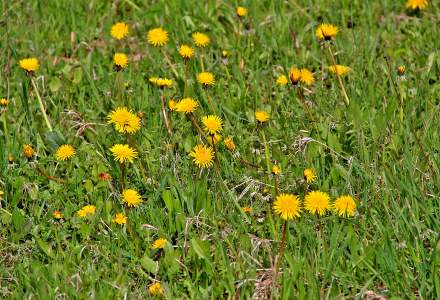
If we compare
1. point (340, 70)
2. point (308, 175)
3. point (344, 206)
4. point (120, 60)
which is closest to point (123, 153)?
point (120, 60)

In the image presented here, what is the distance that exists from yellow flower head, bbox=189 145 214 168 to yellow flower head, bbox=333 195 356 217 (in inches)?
21.9

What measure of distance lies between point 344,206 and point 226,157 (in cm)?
76

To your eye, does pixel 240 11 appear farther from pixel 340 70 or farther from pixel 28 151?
pixel 28 151

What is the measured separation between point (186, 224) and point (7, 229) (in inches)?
Result: 29.4

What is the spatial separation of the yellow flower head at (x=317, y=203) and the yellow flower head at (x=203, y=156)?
1.58 ft

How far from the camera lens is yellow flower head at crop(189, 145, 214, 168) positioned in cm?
361

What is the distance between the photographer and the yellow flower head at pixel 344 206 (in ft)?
11.0

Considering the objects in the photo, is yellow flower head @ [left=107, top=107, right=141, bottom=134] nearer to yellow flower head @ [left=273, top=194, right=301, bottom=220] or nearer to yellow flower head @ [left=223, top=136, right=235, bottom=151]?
yellow flower head @ [left=223, top=136, right=235, bottom=151]

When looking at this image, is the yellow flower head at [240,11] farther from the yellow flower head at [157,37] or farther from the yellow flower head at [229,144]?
the yellow flower head at [229,144]

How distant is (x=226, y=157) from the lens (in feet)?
13.0

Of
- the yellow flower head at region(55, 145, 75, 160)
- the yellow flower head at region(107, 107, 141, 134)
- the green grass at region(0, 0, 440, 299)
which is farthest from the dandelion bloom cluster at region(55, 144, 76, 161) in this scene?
the yellow flower head at region(107, 107, 141, 134)

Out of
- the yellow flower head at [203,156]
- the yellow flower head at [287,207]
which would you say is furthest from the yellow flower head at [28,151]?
the yellow flower head at [287,207]

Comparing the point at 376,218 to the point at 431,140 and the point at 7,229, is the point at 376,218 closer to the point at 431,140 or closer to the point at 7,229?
the point at 431,140

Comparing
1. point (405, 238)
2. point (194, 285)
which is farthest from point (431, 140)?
point (194, 285)
